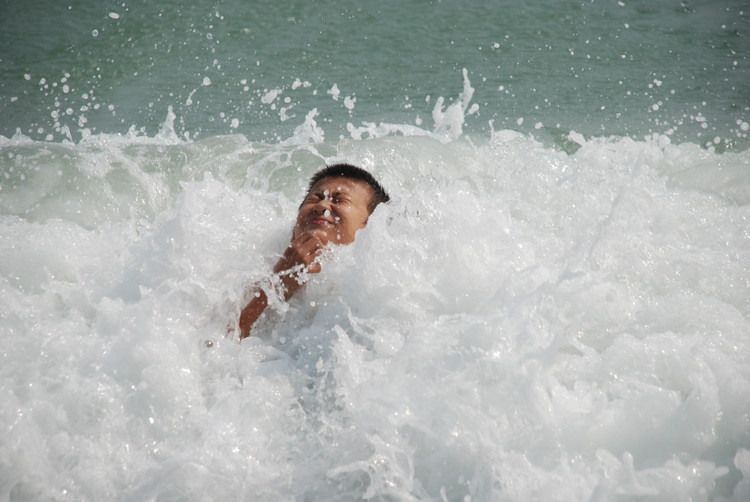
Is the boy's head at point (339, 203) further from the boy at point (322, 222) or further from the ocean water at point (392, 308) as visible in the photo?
the ocean water at point (392, 308)

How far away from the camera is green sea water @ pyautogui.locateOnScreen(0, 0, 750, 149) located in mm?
5609

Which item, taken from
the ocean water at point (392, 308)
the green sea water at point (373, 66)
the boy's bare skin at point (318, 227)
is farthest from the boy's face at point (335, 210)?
the green sea water at point (373, 66)

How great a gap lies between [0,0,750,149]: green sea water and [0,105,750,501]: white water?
194 cm

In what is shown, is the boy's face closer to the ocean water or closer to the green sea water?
the ocean water

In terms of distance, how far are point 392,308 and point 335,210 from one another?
2.34ft

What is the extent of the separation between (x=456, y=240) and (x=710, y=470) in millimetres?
1386

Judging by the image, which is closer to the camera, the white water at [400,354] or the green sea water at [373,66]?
the white water at [400,354]

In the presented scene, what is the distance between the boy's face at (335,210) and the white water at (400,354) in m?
0.24

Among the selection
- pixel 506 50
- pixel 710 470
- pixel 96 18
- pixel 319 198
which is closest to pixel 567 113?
pixel 506 50

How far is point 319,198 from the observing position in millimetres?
3264

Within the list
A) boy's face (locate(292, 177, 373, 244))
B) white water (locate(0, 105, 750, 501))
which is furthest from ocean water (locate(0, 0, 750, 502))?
boy's face (locate(292, 177, 373, 244))

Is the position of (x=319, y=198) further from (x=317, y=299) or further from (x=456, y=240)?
(x=456, y=240)

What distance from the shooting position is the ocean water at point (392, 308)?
202cm

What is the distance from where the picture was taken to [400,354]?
2.31 meters
